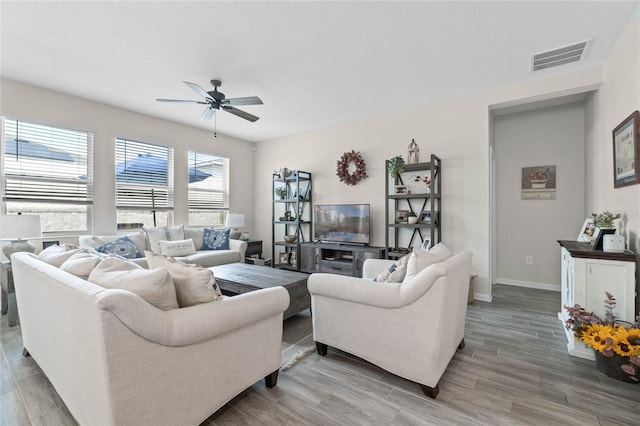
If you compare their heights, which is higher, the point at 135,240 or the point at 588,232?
the point at 588,232

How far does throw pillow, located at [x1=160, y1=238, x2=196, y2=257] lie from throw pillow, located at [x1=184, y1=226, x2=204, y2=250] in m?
0.33

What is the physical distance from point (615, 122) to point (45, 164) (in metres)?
6.40

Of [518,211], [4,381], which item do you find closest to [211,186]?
[4,381]

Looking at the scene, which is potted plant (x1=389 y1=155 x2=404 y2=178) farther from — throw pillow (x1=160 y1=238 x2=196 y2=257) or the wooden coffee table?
throw pillow (x1=160 y1=238 x2=196 y2=257)

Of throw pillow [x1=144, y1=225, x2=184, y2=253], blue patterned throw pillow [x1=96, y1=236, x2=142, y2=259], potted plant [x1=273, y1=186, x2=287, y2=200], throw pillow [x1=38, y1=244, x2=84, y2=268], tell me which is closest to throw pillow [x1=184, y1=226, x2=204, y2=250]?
throw pillow [x1=144, y1=225, x2=184, y2=253]

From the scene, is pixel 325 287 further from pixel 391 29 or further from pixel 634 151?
pixel 634 151

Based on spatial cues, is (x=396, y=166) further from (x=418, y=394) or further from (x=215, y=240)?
(x=215, y=240)

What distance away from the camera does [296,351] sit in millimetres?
2348

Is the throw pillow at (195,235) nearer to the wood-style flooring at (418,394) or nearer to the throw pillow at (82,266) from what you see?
the wood-style flooring at (418,394)

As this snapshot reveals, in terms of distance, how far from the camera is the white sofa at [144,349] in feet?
3.72

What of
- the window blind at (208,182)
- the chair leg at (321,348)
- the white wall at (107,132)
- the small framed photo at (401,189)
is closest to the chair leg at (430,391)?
the chair leg at (321,348)

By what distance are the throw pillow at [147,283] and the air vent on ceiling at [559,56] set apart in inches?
146

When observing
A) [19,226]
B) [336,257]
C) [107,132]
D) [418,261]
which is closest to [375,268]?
[418,261]

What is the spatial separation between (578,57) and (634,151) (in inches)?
49.7
